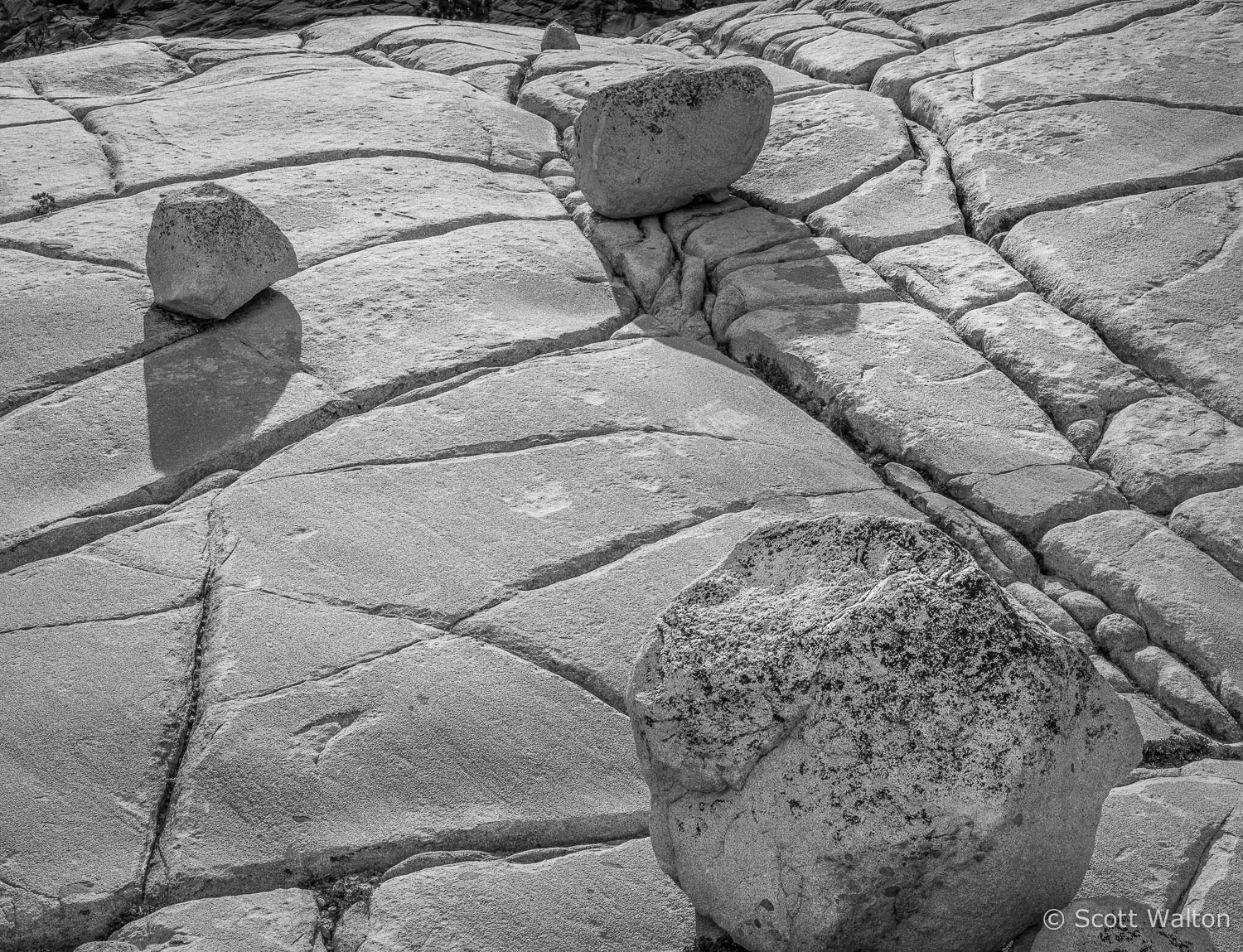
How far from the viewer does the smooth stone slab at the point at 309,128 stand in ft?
20.2

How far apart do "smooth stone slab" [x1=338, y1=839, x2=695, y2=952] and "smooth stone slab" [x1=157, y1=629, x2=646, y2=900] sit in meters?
0.12

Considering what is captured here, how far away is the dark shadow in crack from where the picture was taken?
421 cm

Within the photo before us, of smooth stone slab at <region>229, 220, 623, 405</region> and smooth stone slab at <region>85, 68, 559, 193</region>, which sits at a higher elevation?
smooth stone slab at <region>85, 68, 559, 193</region>

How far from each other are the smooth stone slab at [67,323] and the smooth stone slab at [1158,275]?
3728mm

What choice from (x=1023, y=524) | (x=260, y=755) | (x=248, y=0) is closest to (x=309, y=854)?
(x=260, y=755)

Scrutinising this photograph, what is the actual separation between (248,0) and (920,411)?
908cm

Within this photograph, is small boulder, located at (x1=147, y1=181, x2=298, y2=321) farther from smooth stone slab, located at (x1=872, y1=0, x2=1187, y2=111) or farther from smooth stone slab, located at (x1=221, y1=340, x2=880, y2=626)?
smooth stone slab, located at (x1=872, y1=0, x2=1187, y2=111)

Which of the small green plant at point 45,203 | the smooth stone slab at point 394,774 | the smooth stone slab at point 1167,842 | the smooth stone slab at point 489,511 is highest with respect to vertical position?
the small green plant at point 45,203

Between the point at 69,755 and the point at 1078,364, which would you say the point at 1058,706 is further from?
the point at 1078,364

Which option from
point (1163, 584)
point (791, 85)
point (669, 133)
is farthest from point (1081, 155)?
point (1163, 584)

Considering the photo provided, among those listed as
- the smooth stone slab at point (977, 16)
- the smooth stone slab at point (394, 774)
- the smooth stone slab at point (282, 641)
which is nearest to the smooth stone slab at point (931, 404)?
the smooth stone slab at point (394, 774)

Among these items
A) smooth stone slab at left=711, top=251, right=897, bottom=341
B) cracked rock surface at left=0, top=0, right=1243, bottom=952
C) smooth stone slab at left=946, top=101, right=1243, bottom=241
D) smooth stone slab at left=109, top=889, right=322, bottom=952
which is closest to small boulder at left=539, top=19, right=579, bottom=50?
cracked rock surface at left=0, top=0, right=1243, bottom=952

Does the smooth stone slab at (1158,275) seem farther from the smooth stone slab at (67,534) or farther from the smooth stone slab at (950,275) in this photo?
the smooth stone slab at (67,534)

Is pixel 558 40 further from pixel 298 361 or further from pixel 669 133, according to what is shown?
pixel 298 361
